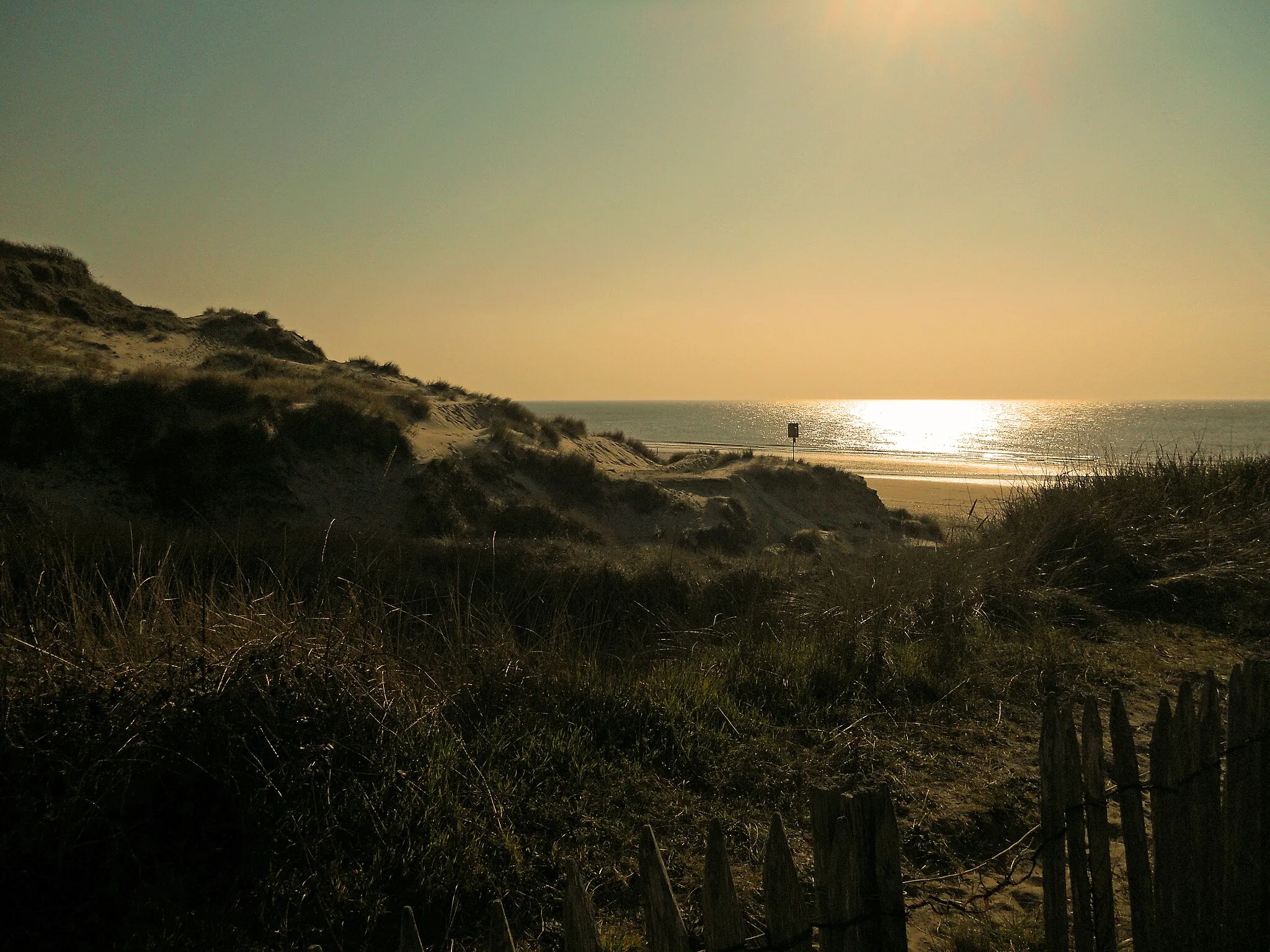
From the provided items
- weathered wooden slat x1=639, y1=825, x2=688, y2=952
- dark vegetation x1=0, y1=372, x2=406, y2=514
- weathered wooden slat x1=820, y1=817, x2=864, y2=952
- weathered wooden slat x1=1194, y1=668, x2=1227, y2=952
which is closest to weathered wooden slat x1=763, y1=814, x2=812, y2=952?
weathered wooden slat x1=820, y1=817, x2=864, y2=952

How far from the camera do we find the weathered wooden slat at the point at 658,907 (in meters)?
1.54

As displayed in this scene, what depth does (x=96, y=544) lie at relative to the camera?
28.2ft

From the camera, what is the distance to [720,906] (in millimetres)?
Answer: 1617

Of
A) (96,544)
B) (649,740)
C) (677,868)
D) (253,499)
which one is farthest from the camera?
(253,499)

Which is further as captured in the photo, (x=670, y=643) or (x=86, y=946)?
(x=670, y=643)

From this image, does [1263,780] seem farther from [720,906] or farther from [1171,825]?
[720,906]

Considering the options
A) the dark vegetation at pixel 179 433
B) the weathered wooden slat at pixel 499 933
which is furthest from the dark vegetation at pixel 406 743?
the dark vegetation at pixel 179 433

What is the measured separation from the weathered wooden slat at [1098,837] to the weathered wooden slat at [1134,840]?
0.12m

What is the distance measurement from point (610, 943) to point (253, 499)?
650 inches

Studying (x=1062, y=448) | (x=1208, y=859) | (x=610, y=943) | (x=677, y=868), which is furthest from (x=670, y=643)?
(x=1062, y=448)

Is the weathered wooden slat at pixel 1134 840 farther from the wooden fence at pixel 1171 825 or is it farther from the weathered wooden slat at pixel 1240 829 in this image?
the weathered wooden slat at pixel 1240 829

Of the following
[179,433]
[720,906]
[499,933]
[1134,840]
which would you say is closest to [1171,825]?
[1134,840]

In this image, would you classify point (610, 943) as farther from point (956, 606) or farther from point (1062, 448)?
point (1062, 448)

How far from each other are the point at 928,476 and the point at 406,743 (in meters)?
43.8
